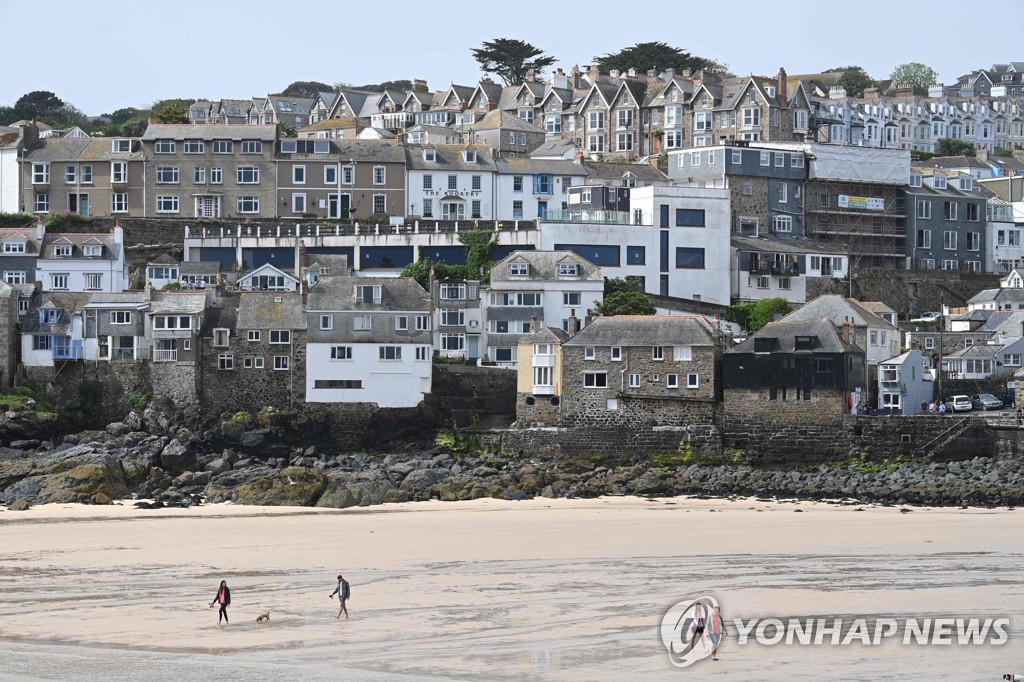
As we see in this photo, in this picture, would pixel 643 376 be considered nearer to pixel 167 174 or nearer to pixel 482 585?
pixel 482 585

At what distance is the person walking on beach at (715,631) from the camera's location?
23.4m

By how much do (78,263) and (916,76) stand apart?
103 meters

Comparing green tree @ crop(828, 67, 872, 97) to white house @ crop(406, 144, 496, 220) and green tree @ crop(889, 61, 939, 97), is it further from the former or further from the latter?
white house @ crop(406, 144, 496, 220)

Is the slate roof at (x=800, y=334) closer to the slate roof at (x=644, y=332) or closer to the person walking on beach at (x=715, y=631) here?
the slate roof at (x=644, y=332)

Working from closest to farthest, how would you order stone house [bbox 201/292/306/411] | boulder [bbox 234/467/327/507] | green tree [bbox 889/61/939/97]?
boulder [bbox 234/467/327/507] → stone house [bbox 201/292/306/411] → green tree [bbox 889/61/939/97]

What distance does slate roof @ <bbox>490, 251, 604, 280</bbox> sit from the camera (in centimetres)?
5541

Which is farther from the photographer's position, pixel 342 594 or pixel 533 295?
pixel 533 295

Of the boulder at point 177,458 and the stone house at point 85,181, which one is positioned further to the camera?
the stone house at point 85,181

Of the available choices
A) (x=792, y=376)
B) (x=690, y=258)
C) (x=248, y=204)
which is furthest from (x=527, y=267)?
(x=248, y=204)

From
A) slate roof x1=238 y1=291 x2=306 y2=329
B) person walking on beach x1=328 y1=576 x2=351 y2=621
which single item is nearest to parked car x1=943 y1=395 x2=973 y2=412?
slate roof x1=238 y1=291 x2=306 y2=329

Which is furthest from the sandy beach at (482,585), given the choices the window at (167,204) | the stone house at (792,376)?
the window at (167,204)

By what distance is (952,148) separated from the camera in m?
105

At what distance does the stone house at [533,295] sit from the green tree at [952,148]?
52.6 m

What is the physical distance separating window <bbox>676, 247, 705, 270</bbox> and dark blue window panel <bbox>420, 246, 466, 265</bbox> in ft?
26.1
